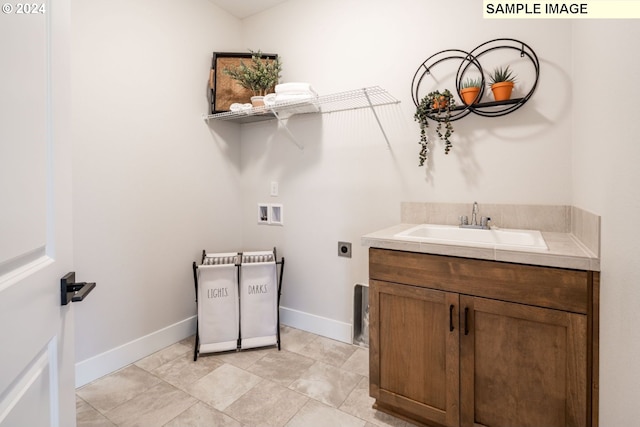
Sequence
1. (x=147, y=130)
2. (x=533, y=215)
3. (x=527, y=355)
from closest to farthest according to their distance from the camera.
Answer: (x=527, y=355) < (x=533, y=215) < (x=147, y=130)

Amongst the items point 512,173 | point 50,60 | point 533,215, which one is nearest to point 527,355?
point 533,215

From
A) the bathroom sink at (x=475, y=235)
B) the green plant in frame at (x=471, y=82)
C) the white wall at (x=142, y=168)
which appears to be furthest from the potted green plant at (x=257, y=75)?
the bathroom sink at (x=475, y=235)

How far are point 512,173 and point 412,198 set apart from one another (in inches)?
22.2

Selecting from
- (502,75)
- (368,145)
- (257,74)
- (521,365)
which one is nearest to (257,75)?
(257,74)

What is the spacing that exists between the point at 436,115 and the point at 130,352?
244 centimetres

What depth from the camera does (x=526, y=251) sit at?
1.13 metres

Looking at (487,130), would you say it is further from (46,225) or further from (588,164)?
(46,225)

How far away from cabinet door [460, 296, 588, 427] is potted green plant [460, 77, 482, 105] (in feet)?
3.56

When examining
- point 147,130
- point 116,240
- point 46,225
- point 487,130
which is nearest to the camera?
point 46,225

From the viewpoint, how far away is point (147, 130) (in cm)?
204
